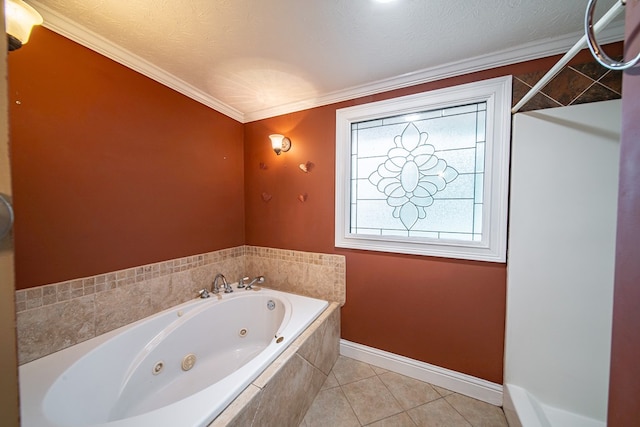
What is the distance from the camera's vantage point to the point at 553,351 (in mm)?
1283

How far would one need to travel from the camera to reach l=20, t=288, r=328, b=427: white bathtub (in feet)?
2.94

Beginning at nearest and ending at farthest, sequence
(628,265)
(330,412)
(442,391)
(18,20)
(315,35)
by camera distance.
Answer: (628,265)
(18,20)
(315,35)
(330,412)
(442,391)

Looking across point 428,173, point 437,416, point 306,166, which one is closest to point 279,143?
point 306,166

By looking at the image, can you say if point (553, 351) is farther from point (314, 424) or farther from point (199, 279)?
point (199, 279)

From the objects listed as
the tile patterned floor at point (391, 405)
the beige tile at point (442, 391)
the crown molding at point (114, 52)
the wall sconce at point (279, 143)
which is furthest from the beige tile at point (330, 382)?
the crown molding at point (114, 52)

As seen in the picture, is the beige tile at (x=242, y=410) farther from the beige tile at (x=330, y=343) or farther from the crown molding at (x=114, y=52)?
the crown molding at (x=114, y=52)

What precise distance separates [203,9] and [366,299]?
220 cm

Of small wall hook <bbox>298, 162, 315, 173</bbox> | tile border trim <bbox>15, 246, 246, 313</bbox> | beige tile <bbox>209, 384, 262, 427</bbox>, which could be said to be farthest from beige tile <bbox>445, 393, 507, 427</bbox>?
tile border trim <bbox>15, 246, 246, 313</bbox>

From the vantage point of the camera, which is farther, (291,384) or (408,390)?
(408,390)

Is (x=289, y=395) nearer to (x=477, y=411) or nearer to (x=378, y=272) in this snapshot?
(x=378, y=272)

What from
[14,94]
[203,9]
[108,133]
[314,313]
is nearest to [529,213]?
[314,313]

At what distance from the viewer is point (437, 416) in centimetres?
137

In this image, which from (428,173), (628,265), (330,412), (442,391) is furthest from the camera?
(428,173)

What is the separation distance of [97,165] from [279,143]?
1286 mm
